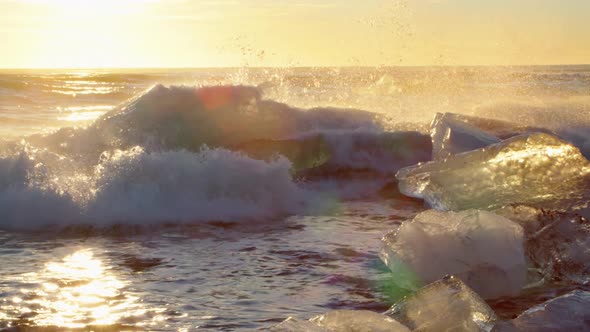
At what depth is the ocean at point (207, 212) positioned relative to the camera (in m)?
3.43

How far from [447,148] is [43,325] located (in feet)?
14.5

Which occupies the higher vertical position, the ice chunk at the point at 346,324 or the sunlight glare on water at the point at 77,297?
the ice chunk at the point at 346,324

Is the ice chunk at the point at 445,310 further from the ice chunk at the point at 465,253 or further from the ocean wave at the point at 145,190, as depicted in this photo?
the ocean wave at the point at 145,190

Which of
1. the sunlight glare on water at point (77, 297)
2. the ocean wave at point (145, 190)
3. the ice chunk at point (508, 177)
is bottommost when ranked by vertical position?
the sunlight glare on water at point (77, 297)

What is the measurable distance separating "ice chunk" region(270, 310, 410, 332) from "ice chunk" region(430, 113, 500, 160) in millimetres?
4017

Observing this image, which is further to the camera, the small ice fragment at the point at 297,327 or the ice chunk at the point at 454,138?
the ice chunk at the point at 454,138

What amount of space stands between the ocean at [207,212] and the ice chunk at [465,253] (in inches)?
4.5

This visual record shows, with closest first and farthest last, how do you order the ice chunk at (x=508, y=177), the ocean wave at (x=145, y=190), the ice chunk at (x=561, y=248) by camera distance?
the ice chunk at (x=561, y=248) < the ice chunk at (x=508, y=177) < the ocean wave at (x=145, y=190)

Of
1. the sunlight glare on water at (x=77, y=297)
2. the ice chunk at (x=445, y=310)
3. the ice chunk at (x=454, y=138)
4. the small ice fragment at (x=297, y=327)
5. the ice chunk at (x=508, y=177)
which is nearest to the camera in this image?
the small ice fragment at (x=297, y=327)

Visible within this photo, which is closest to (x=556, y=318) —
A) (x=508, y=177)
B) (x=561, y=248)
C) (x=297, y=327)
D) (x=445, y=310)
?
(x=445, y=310)

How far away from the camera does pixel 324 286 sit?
372cm

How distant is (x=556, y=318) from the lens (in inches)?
100

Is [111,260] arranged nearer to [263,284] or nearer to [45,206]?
[263,284]

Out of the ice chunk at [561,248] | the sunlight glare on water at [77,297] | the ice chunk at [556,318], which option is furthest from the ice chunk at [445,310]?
the sunlight glare on water at [77,297]
